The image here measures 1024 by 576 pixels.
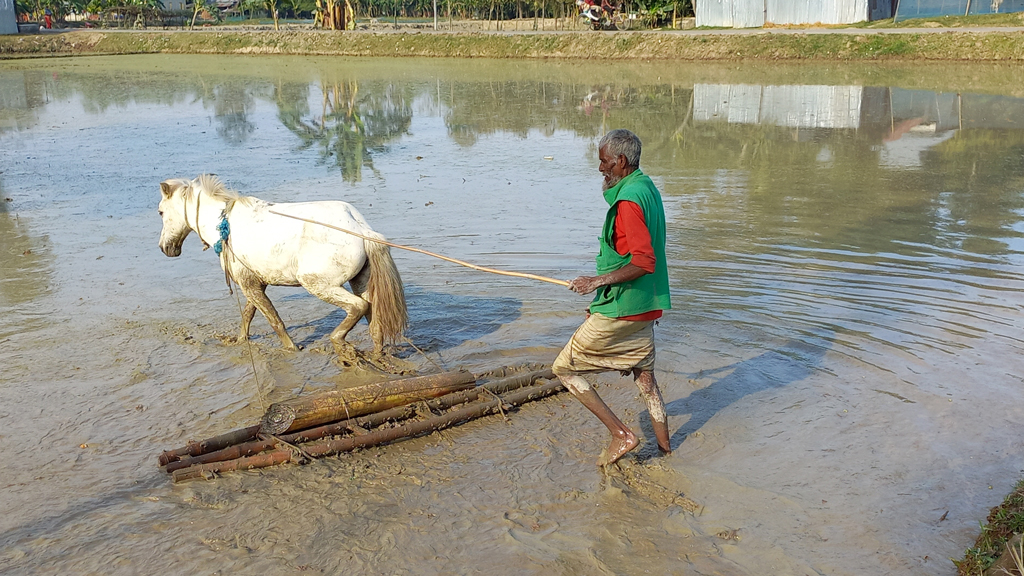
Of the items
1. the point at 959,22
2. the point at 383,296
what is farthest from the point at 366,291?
the point at 959,22

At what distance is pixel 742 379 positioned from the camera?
639 cm

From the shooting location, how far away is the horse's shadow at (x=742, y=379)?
5.80 metres

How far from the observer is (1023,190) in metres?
11.8

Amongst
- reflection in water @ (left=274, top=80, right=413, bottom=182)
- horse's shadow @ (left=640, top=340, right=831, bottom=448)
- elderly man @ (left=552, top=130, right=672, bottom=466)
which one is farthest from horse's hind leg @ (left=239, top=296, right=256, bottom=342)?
reflection in water @ (left=274, top=80, right=413, bottom=182)

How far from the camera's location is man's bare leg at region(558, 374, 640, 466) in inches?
194

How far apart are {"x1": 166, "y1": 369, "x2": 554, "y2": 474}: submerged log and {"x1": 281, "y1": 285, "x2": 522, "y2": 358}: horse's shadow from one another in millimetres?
1346

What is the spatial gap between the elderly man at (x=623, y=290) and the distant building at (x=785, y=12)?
38.9m

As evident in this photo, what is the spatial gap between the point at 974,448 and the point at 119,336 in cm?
702

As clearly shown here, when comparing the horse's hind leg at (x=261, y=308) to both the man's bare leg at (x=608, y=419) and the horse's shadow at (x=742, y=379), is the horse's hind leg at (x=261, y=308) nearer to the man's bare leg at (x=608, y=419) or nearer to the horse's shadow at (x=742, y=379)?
the man's bare leg at (x=608, y=419)

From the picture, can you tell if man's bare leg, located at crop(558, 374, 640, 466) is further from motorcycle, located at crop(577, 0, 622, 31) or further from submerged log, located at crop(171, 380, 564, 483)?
motorcycle, located at crop(577, 0, 622, 31)

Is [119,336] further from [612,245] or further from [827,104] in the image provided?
[827,104]

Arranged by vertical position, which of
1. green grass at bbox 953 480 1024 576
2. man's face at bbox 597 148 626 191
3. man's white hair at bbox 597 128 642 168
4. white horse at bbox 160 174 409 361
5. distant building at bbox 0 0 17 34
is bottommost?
green grass at bbox 953 480 1024 576

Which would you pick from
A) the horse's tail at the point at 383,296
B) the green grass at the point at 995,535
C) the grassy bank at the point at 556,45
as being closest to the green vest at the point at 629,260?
the green grass at the point at 995,535

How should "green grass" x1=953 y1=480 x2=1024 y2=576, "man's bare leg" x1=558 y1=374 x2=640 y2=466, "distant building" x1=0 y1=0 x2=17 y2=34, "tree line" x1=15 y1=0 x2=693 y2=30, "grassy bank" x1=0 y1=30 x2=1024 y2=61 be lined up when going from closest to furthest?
"green grass" x1=953 y1=480 x2=1024 y2=576, "man's bare leg" x1=558 y1=374 x2=640 y2=466, "grassy bank" x1=0 y1=30 x2=1024 y2=61, "tree line" x1=15 y1=0 x2=693 y2=30, "distant building" x1=0 y1=0 x2=17 y2=34
